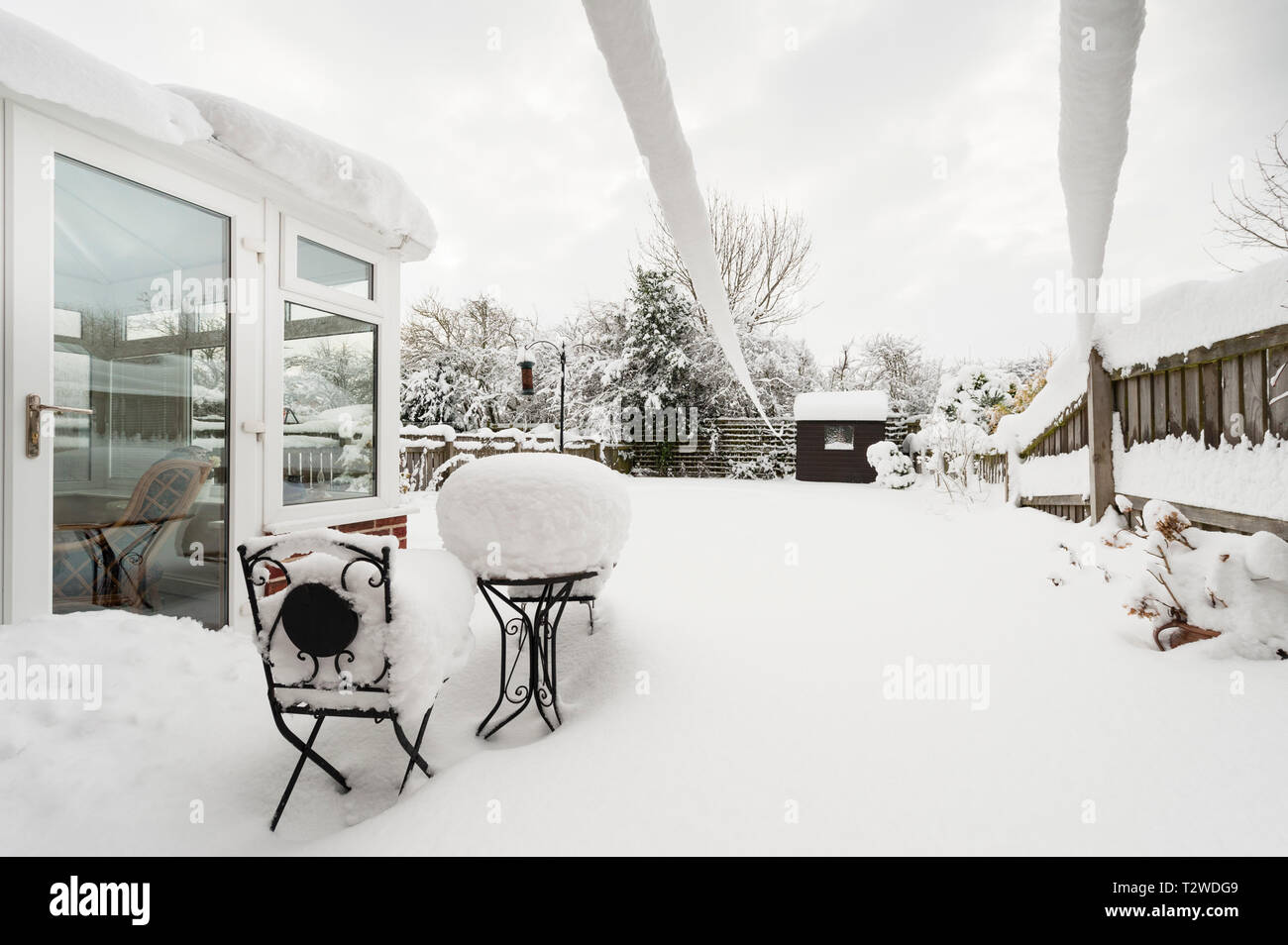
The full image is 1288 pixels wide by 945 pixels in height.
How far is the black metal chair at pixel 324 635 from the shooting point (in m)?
1.47

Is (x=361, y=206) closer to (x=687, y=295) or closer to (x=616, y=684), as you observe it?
(x=616, y=684)

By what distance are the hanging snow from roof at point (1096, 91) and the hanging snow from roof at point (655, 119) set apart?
0.60ft

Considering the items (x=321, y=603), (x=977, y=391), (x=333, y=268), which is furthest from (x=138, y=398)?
(x=977, y=391)

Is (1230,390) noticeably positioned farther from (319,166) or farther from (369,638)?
(319,166)

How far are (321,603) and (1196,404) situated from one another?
3436 mm

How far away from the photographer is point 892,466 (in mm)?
9898

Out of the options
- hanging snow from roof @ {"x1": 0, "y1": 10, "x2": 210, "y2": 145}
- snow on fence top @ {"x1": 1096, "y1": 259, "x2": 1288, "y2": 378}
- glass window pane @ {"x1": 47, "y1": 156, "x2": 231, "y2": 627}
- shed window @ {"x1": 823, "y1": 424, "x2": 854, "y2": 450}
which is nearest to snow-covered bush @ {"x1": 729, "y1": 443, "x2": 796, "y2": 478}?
shed window @ {"x1": 823, "y1": 424, "x2": 854, "y2": 450}

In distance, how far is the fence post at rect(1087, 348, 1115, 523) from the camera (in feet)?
10.9

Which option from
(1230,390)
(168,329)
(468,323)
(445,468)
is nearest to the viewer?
(1230,390)

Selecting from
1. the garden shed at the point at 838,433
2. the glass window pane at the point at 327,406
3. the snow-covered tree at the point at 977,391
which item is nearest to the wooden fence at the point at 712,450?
the garden shed at the point at 838,433

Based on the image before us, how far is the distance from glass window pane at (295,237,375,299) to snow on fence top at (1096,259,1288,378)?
4.17 m

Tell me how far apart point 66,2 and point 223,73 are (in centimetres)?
64

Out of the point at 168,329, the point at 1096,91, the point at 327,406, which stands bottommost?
the point at 1096,91

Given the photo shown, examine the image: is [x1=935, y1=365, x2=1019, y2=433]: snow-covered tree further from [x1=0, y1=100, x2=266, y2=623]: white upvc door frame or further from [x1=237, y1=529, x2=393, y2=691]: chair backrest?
[x1=0, y1=100, x2=266, y2=623]: white upvc door frame
